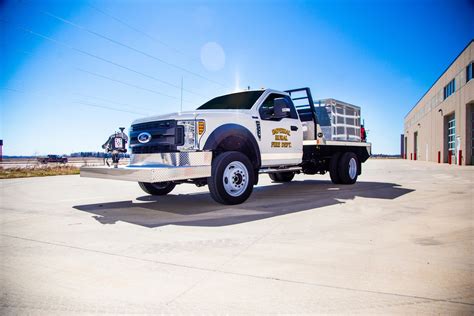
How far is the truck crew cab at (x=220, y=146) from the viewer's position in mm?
4840

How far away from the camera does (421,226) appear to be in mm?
3725

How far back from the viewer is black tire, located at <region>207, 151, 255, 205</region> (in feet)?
16.7

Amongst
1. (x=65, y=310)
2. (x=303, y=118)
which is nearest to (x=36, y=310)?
(x=65, y=310)

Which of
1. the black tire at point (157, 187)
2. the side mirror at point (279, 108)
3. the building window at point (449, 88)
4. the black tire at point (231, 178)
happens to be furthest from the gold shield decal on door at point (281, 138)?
the building window at point (449, 88)

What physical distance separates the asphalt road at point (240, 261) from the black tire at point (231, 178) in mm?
394

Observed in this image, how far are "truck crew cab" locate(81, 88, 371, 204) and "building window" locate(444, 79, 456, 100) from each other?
93.5 feet

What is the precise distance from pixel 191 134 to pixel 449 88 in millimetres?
33638

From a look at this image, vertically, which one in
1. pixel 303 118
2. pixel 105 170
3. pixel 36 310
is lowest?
pixel 36 310

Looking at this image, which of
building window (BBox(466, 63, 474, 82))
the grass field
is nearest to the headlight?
the grass field

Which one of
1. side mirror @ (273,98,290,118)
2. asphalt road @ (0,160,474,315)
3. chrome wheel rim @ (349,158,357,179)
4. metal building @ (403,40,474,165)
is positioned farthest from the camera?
metal building @ (403,40,474,165)

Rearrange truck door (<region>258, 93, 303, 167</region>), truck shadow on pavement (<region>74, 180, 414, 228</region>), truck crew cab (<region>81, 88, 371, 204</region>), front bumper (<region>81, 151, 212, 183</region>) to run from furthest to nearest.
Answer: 1. truck door (<region>258, 93, 303, 167</region>)
2. truck crew cab (<region>81, 88, 371, 204</region>)
3. front bumper (<region>81, 151, 212, 183</region>)
4. truck shadow on pavement (<region>74, 180, 414, 228</region>)

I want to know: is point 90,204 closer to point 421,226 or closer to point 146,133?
point 146,133

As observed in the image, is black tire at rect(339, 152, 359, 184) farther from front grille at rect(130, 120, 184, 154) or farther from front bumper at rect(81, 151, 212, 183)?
front grille at rect(130, 120, 184, 154)

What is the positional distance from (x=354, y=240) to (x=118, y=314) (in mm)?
2309
